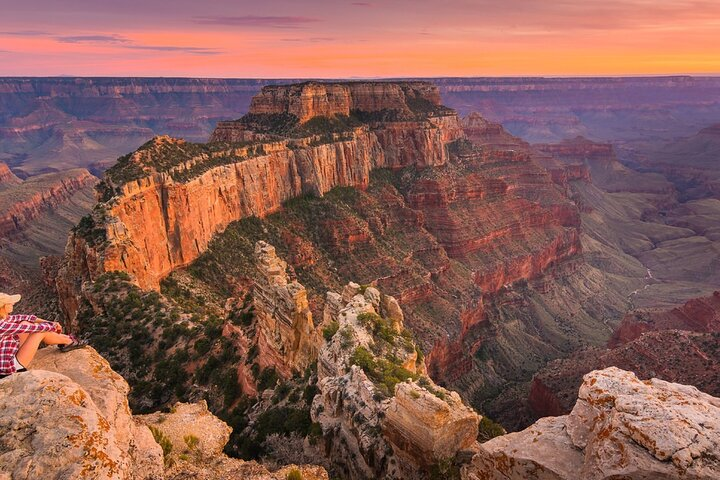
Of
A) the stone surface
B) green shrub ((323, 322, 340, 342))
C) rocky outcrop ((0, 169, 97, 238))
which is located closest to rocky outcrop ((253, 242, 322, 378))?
green shrub ((323, 322, 340, 342))

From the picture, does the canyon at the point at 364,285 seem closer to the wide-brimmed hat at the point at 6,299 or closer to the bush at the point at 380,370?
the bush at the point at 380,370

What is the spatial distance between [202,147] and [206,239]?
57.2ft

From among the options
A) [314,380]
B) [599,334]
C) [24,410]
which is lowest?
[599,334]

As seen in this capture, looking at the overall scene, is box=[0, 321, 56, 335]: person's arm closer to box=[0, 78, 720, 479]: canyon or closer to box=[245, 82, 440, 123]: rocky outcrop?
box=[0, 78, 720, 479]: canyon

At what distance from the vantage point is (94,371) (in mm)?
15742

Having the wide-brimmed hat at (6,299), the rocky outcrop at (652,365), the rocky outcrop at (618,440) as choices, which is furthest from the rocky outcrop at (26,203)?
the rocky outcrop at (618,440)

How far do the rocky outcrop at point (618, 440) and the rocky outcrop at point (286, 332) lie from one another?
20.1m

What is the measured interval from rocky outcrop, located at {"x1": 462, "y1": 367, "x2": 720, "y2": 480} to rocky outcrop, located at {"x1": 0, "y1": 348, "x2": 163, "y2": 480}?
1209cm

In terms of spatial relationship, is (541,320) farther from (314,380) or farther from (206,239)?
(314,380)

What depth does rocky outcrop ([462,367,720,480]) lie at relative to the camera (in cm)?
1356

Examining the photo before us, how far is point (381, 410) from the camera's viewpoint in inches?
936

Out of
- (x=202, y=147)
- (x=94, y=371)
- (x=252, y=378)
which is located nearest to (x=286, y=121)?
(x=202, y=147)

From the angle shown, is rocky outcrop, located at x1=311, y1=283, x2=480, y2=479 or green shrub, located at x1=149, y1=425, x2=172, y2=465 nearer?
green shrub, located at x1=149, y1=425, x2=172, y2=465

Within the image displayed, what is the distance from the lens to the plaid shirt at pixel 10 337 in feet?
44.5
